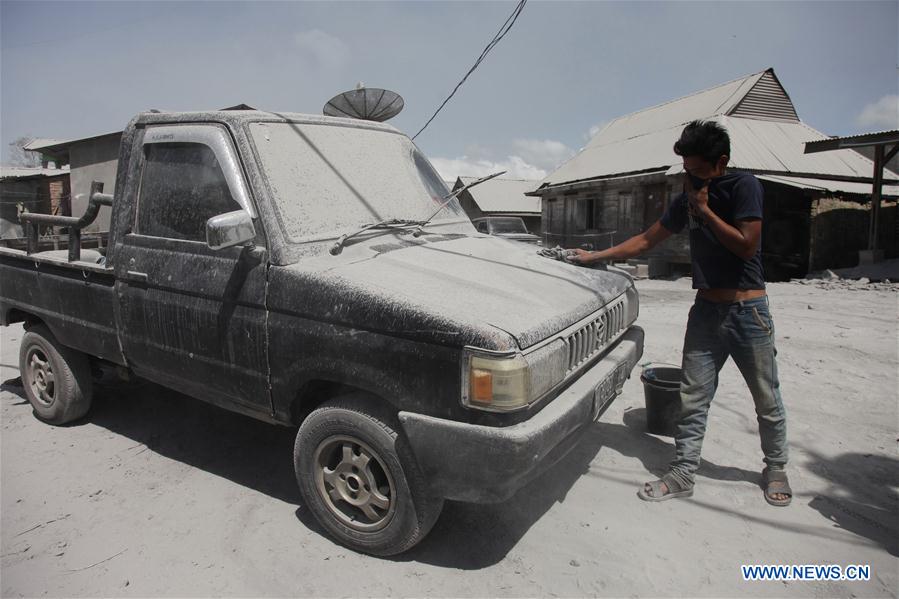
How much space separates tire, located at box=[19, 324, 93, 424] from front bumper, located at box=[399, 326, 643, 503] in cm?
325

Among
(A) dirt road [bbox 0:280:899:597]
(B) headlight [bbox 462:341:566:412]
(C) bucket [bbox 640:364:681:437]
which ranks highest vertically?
(B) headlight [bbox 462:341:566:412]

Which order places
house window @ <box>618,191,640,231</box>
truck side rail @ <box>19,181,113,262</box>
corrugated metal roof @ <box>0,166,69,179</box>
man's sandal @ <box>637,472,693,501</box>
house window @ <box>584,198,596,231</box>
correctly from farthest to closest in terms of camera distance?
corrugated metal roof @ <box>0,166,69,179</box>, house window @ <box>584,198,596,231</box>, house window @ <box>618,191,640,231</box>, truck side rail @ <box>19,181,113,262</box>, man's sandal @ <box>637,472,693,501</box>

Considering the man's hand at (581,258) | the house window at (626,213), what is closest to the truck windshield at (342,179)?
the man's hand at (581,258)

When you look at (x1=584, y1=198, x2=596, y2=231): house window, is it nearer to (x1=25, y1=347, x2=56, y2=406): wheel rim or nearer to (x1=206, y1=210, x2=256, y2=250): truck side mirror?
(x1=25, y1=347, x2=56, y2=406): wheel rim

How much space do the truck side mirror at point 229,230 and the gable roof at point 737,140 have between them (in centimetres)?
1562

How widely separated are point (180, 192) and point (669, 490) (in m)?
→ 3.43

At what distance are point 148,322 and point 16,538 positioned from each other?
1.33 m

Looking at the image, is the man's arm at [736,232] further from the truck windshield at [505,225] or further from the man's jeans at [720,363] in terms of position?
the truck windshield at [505,225]

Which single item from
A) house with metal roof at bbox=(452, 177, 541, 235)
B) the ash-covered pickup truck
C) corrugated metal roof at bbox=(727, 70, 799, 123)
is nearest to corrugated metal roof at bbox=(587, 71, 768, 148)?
corrugated metal roof at bbox=(727, 70, 799, 123)

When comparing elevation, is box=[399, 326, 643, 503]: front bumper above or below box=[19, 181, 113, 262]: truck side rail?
below

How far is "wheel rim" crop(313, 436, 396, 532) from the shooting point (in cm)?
267

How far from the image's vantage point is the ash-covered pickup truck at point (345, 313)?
Result: 2365mm

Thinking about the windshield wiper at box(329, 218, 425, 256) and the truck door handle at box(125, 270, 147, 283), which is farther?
the truck door handle at box(125, 270, 147, 283)

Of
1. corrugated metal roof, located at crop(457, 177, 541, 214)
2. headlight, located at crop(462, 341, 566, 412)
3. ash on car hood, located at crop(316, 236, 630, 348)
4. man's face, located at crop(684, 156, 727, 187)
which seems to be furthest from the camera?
corrugated metal roof, located at crop(457, 177, 541, 214)
